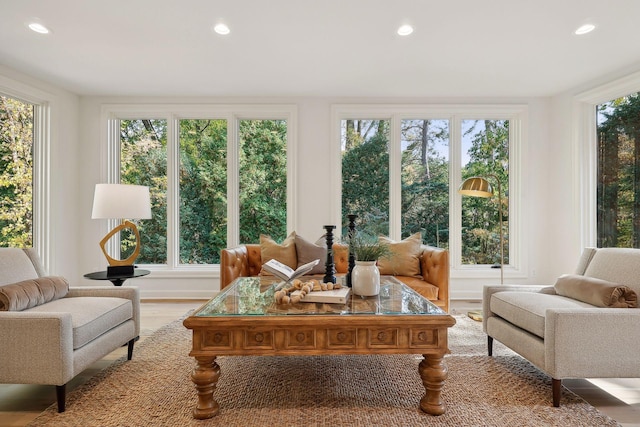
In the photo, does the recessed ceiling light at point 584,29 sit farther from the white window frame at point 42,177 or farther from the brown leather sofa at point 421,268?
the white window frame at point 42,177

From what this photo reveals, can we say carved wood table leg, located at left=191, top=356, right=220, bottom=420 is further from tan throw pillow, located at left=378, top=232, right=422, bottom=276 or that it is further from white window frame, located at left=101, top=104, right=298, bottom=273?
white window frame, located at left=101, top=104, right=298, bottom=273

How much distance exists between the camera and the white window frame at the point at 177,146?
4.57 m

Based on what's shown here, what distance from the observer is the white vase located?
2.22 meters

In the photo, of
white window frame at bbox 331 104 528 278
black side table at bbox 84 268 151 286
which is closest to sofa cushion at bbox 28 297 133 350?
black side table at bbox 84 268 151 286

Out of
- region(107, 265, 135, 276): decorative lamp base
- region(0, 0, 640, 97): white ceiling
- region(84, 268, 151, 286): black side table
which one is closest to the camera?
region(0, 0, 640, 97): white ceiling

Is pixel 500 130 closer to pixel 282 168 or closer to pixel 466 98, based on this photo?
pixel 466 98

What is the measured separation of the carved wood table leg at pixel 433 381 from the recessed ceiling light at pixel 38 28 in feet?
12.1

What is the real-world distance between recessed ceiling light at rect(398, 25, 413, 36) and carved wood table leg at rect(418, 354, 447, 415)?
2.43 metres

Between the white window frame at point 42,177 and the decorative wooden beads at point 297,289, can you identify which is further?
the white window frame at point 42,177

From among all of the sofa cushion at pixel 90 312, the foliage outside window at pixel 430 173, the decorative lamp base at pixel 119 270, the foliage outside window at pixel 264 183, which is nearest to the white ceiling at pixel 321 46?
the foliage outside window at pixel 430 173

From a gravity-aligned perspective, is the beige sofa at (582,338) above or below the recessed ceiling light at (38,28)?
below

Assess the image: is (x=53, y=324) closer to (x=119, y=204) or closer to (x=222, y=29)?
(x=119, y=204)

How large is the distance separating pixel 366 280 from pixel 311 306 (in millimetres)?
440

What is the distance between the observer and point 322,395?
6.67ft
